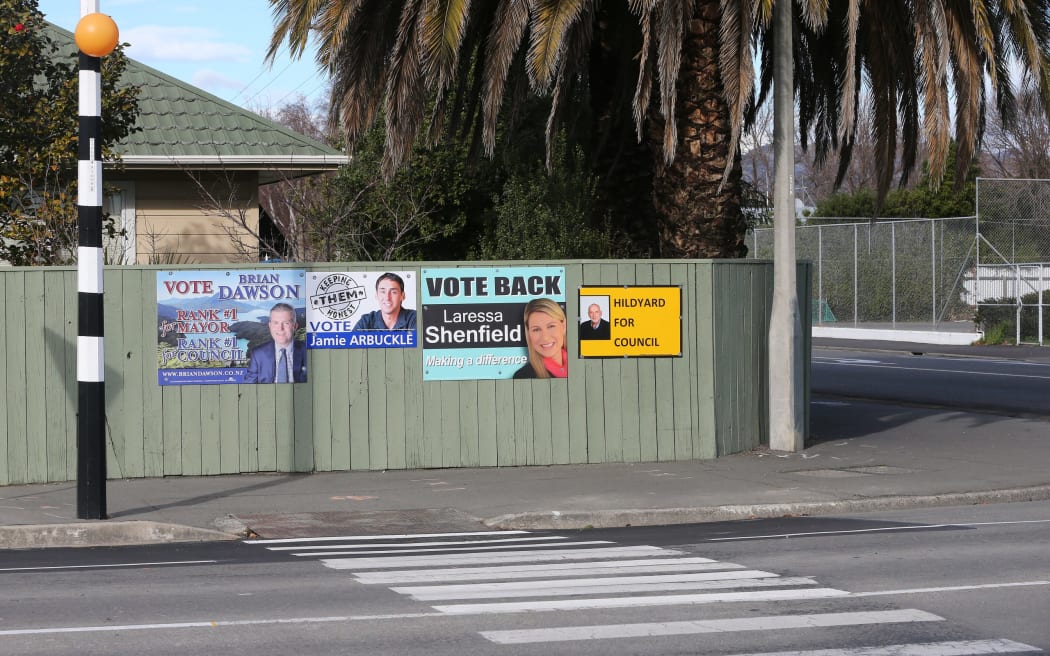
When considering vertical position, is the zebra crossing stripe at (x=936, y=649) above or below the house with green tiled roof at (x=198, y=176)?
below

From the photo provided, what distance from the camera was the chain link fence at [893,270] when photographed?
38.6m

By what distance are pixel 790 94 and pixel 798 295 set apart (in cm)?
265

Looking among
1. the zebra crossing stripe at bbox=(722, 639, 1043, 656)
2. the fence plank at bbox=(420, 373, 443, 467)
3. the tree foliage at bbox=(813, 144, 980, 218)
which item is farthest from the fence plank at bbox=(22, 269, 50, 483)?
the tree foliage at bbox=(813, 144, 980, 218)

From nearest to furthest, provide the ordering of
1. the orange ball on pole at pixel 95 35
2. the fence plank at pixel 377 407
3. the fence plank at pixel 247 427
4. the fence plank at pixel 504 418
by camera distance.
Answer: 1. the orange ball on pole at pixel 95 35
2. the fence plank at pixel 247 427
3. the fence plank at pixel 377 407
4. the fence plank at pixel 504 418

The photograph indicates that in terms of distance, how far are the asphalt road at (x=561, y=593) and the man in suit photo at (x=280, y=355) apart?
3.53 metres

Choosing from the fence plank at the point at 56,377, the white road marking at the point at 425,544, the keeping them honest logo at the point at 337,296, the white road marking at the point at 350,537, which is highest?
the keeping them honest logo at the point at 337,296

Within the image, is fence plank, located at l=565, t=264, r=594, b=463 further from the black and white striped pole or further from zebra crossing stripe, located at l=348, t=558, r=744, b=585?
the black and white striped pole

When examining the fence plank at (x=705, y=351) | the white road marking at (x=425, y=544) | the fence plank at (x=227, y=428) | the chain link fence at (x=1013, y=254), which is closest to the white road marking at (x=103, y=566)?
the white road marking at (x=425, y=544)

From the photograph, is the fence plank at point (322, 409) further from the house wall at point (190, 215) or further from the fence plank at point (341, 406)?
the house wall at point (190, 215)

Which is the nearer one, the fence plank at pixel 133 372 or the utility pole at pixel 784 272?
the fence plank at pixel 133 372

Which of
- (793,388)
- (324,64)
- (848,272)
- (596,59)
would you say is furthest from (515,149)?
(848,272)

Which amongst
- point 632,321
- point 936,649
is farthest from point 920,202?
point 936,649

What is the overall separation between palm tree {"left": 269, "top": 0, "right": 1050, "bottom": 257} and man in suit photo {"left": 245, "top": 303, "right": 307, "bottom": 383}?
2.95 meters

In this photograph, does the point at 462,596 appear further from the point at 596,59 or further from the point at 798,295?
the point at 596,59
